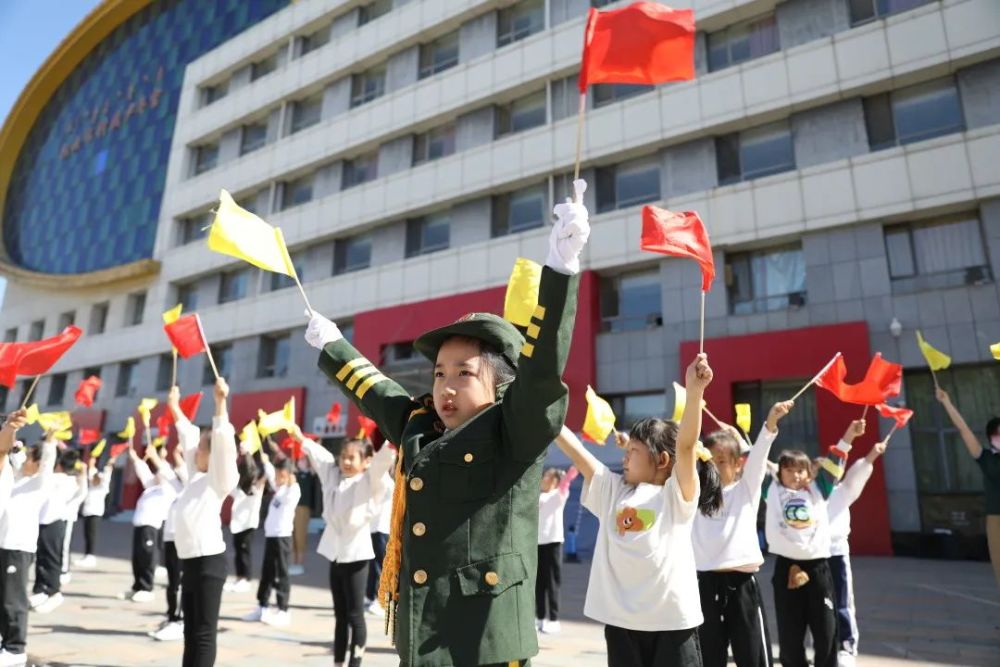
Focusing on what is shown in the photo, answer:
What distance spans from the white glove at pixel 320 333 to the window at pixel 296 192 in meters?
22.1

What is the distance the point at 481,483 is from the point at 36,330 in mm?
38778

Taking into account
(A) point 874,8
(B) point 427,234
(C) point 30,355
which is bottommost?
(C) point 30,355

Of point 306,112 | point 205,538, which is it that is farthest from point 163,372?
point 205,538

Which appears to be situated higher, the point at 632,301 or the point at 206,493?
the point at 632,301

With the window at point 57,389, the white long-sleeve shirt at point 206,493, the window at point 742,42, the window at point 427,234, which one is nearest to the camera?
the white long-sleeve shirt at point 206,493

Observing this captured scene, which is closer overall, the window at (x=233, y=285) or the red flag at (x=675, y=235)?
the red flag at (x=675, y=235)

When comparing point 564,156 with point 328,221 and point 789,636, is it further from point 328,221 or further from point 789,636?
point 789,636

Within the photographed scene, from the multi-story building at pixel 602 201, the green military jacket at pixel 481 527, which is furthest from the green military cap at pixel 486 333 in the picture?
the multi-story building at pixel 602 201

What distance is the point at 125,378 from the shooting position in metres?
26.7

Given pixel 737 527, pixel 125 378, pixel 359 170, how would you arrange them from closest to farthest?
1. pixel 737 527
2. pixel 359 170
3. pixel 125 378

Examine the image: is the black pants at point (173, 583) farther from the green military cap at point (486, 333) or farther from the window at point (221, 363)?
the window at point (221, 363)

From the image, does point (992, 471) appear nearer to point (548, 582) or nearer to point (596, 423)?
point (596, 423)

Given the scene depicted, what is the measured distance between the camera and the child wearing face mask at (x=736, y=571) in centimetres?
391

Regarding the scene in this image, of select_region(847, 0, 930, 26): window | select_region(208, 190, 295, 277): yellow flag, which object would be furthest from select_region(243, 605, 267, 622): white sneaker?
select_region(847, 0, 930, 26): window
